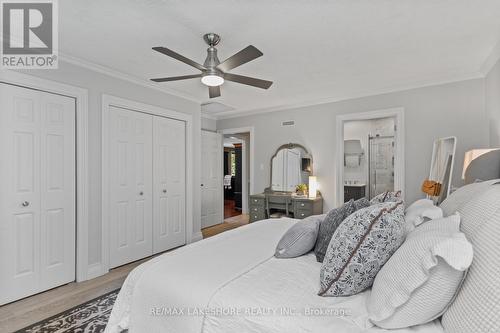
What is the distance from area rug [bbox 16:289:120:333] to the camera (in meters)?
1.97

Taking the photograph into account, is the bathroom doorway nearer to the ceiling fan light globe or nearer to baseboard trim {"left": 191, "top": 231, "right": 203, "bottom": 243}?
baseboard trim {"left": 191, "top": 231, "right": 203, "bottom": 243}

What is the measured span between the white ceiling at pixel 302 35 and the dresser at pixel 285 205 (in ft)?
6.22

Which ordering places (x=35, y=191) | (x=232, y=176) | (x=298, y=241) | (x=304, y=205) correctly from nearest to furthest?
(x=298, y=241) → (x=35, y=191) → (x=304, y=205) → (x=232, y=176)

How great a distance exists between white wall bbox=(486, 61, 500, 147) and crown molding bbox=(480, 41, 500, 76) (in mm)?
43

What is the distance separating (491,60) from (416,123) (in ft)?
3.38

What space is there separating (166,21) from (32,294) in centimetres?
286

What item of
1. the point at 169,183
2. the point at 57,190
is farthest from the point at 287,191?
the point at 57,190

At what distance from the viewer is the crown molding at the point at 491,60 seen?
2.51 metres

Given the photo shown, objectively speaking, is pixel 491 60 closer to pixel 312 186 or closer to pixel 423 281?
pixel 312 186

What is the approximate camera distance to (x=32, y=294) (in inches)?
99.6

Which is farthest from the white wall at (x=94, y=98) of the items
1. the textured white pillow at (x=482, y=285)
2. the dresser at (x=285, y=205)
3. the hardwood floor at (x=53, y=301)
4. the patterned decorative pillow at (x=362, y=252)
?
the textured white pillow at (x=482, y=285)

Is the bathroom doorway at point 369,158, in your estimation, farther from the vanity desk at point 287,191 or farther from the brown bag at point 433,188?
the brown bag at point 433,188

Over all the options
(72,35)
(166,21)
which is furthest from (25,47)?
(166,21)

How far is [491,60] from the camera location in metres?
2.73
